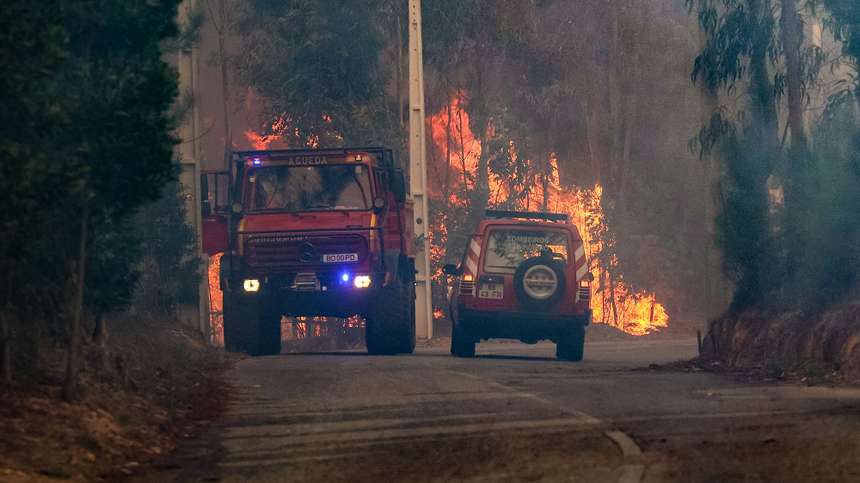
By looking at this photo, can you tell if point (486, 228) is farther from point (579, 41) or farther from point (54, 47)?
point (579, 41)

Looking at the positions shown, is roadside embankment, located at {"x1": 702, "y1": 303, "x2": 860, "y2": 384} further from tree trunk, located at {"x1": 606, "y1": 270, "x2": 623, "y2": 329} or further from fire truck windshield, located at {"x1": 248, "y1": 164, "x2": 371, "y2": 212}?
tree trunk, located at {"x1": 606, "y1": 270, "x2": 623, "y2": 329}

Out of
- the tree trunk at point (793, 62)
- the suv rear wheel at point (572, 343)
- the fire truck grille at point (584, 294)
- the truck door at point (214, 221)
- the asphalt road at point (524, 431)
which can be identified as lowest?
the asphalt road at point (524, 431)

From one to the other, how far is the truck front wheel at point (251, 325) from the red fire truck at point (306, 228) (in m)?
0.04

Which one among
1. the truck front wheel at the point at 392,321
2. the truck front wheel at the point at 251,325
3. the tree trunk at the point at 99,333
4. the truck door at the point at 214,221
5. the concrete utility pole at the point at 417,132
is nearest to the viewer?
the tree trunk at the point at 99,333

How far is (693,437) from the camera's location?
1080 centimetres

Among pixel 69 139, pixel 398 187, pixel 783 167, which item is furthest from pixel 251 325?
pixel 69 139

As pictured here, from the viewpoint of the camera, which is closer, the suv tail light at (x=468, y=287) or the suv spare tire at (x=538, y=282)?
the suv spare tire at (x=538, y=282)

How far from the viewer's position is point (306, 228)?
906 inches

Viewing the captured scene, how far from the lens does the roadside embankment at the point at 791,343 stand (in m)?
17.2

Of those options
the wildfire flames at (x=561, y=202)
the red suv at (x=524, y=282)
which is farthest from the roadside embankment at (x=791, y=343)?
the wildfire flames at (x=561, y=202)

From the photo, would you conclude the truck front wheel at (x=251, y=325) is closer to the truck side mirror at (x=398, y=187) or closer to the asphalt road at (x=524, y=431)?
the truck side mirror at (x=398, y=187)

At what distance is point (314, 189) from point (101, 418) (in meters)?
12.2

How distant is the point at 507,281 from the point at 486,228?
970mm

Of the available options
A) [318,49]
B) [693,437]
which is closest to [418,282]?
[318,49]
